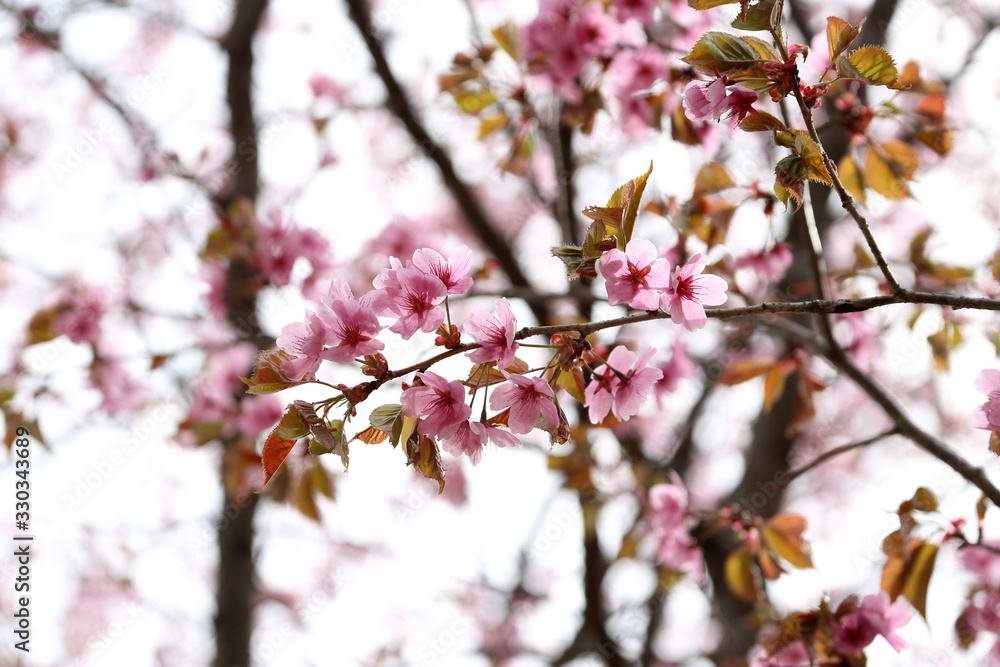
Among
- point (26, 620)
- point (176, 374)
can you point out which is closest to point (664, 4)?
point (176, 374)

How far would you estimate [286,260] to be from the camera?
6.84ft

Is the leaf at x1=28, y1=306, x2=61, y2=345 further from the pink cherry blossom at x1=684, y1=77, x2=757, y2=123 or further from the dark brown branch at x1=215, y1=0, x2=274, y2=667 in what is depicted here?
the pink cherry blossom at x1=684, y1=77, x2=757, y2=123

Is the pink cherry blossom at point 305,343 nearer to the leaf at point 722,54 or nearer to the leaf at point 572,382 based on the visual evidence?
the leaf at point 572,382

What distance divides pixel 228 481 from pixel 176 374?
0.91m

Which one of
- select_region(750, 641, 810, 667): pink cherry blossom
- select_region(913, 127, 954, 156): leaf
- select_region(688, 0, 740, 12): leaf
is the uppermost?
select_region(913, 127, 954, 156): leaf

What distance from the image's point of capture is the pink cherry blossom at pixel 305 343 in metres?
0.74

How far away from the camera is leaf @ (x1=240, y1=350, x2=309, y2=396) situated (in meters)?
0.74

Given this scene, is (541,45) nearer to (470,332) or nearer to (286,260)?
(286,260)

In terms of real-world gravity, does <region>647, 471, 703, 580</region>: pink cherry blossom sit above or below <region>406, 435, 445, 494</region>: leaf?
above

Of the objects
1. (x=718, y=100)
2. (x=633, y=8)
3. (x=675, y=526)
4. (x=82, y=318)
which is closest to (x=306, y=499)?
(x=675, y=526)

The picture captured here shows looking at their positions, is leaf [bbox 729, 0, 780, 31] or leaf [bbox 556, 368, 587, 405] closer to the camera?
leaf [bbox 729, 0, 780, 31]

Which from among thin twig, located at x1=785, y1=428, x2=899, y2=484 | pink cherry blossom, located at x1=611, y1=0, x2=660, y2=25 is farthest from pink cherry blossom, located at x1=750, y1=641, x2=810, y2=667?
pink cherry blossom, located at x1=611, y1=0, x2=660, y2=25

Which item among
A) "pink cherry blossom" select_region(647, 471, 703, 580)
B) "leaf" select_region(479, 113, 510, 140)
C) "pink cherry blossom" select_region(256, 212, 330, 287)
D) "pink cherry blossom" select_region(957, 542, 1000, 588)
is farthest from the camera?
"pink cherry blossom" select_region(256, 212, 330, 287)

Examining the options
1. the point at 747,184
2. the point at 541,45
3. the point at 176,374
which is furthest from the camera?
the point at 176,374
